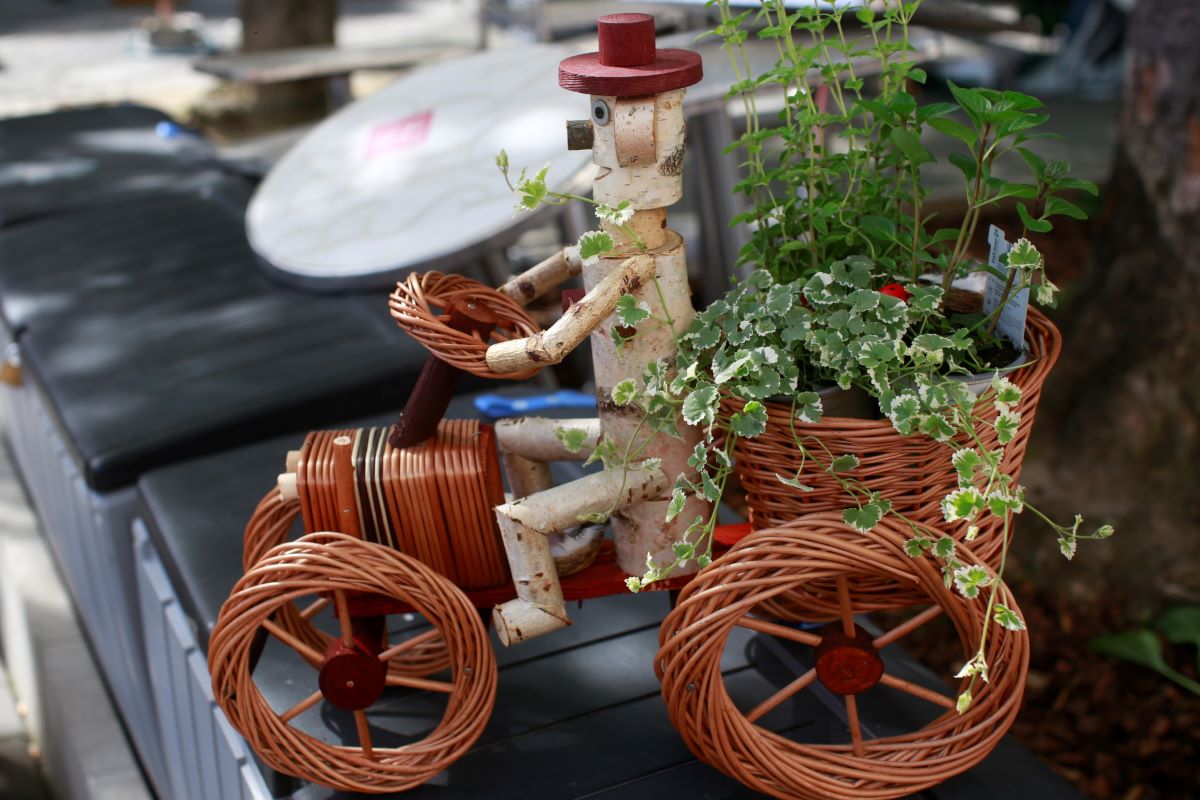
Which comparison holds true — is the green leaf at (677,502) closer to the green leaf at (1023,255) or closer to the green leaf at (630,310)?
the green leaf at (630,310)

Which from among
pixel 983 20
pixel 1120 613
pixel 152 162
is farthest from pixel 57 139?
pixel 1120 613

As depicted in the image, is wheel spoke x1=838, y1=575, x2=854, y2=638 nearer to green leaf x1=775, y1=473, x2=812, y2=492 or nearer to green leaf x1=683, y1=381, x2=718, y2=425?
green leaf x1=775, y1=473, x2=812, y2=492

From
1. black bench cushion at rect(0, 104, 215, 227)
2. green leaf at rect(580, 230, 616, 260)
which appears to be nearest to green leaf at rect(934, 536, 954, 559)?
green leaf at rect(580, 230, 616, 260)

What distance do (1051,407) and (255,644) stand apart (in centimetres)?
192

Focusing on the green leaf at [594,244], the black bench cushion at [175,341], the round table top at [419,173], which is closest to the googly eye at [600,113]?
the green leaf at [594,244]

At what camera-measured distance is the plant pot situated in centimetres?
110

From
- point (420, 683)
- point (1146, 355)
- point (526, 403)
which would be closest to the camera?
point (420, 683)

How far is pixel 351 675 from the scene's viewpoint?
1312 millimetres

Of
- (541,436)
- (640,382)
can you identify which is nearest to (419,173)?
(541,436)

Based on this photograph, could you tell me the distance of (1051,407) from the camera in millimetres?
2635

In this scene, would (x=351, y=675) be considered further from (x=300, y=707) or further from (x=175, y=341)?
(x=175, y=341)

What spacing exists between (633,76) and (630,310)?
225mm

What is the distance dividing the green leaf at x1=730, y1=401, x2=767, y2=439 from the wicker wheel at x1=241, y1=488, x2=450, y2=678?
0.50 m

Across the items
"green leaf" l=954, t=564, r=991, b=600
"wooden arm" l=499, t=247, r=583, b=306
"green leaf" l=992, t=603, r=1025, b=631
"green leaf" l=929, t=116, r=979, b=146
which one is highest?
"green leaf" l=929, t=116, r=979, b=146
